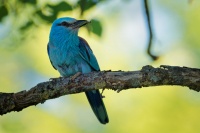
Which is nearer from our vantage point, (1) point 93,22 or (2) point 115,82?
(2) point 115,82

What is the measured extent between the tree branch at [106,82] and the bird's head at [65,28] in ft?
6.68

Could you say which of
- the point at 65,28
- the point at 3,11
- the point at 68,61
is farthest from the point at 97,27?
the point at 65,28

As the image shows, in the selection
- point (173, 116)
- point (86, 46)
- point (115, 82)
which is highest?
point (173, 116)

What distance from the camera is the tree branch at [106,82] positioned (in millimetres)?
4789

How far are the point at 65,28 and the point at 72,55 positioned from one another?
18.6 inches

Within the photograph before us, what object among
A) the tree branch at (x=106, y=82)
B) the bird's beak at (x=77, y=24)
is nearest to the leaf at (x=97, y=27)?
the tree branch at (x=106, y=82)

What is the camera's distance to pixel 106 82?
16.4 feet

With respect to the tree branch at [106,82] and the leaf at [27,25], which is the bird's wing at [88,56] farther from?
the tree branch at [106,82]

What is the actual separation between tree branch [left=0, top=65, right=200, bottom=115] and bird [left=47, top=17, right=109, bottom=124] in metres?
1.47

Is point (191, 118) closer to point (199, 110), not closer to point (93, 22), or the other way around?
point (199, 110)

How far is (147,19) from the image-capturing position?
18.1ft

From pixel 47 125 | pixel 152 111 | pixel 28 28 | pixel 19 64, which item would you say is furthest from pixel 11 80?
pixel 28 28

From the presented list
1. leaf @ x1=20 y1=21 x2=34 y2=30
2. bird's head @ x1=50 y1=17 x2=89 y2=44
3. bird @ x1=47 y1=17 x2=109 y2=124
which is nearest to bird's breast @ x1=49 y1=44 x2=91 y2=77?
bird @ x1=47 y1=17 x2=109 y2=124

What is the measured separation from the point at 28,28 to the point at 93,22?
67 cm
